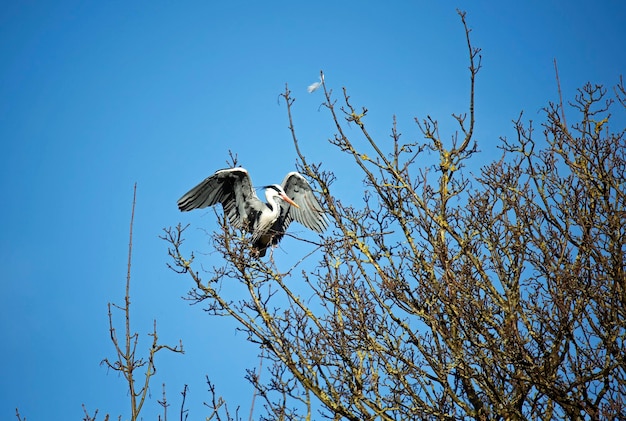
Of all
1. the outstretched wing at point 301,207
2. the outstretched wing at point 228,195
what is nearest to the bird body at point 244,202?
the outstretched wing at point 228,195

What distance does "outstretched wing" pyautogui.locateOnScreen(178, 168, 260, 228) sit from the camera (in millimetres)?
8141

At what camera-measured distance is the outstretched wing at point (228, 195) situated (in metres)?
8.14

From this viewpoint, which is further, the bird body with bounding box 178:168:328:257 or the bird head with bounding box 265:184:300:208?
the bird head with bounding box 265:184:300:208

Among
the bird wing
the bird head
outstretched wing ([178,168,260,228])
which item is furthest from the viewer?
the bird wing

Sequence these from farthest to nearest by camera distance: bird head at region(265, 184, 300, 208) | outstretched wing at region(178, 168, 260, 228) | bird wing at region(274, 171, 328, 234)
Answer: bird wing at region(274, 171, 328, 234)
bird head at region(265, 184, 300, 208)
outstretched wing at region(178, 168, 260, 228)

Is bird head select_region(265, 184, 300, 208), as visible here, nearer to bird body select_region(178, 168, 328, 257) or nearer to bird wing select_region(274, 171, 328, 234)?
bird body select_region(178, 168, 328, 257)

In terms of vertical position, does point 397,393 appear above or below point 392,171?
below

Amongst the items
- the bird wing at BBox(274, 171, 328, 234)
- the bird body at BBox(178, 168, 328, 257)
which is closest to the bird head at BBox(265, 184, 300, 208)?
the bird body at BBox(178, 168, 328, 257)

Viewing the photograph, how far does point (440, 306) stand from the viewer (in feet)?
16.0

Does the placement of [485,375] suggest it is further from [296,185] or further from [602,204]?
[296,185]

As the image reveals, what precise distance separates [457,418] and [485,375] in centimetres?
33

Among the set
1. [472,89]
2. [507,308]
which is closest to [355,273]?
[507,308]

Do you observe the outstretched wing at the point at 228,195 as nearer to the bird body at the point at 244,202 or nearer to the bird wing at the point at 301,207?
the bird body at the point at 244,202

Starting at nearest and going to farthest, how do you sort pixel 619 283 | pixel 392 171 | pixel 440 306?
pixel 619 283 → pixel 440 306 → pixel 392 171
